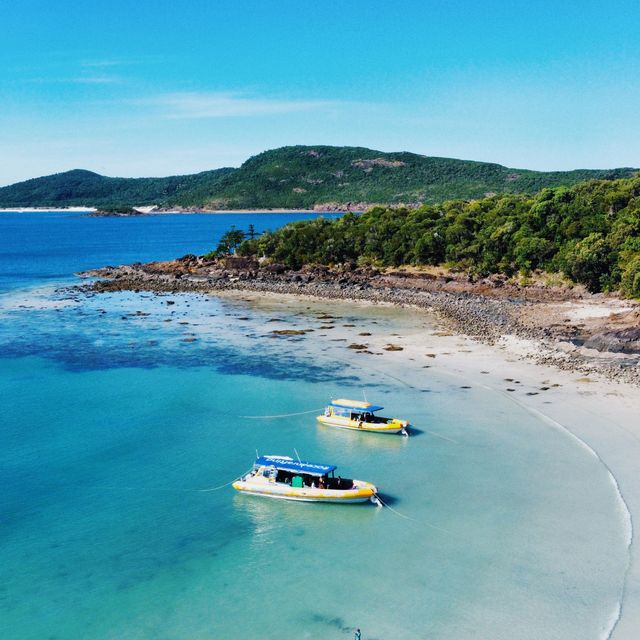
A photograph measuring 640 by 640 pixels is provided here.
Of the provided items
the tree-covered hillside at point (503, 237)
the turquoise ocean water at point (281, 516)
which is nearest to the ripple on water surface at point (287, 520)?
the turquoise ocean water at point (281, 516)

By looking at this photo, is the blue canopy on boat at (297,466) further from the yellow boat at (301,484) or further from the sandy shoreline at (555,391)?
the sandy shoreline at (555,391)

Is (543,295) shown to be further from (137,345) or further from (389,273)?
(137,345)

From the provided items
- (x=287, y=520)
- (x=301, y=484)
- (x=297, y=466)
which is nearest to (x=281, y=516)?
(x=287, y=520)

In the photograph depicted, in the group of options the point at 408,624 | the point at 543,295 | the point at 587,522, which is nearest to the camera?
the point at 408,624

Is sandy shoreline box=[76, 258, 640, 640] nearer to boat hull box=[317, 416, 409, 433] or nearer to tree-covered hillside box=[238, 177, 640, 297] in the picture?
tree-covered hillside box=[238, 177, 640, 297]

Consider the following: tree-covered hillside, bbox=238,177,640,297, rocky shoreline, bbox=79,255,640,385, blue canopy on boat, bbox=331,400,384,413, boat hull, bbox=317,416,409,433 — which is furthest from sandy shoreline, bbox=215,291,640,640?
tree-covered hillside, bbox=238,177,640,297

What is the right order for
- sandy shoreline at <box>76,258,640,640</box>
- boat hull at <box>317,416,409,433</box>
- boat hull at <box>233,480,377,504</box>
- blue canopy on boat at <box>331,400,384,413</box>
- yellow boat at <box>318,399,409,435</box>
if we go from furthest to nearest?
1. blue canopy on boat at <box>331,400,384,413</box>
2. yellow boat at <box>318,399,409,435</box>
3. boat hull at <box>317,416,409,433</box>
4. sandy shoreline at <box>76,258,640,640</box>
5. boat hull at <box>233,480,377,504</box>

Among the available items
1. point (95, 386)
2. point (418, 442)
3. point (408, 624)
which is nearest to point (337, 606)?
point (408, 624)
